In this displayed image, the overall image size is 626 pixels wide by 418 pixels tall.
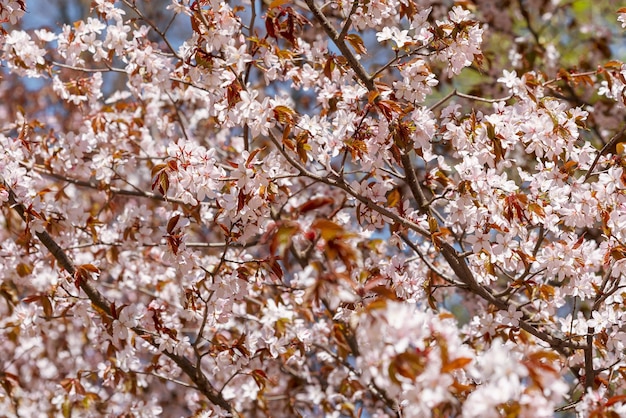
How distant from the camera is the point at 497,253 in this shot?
2164 mm

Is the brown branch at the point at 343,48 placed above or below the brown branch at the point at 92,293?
above

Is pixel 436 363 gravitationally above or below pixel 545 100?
below

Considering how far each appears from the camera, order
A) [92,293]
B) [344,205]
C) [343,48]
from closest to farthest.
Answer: [343,48] → [92,293] → [344,205]

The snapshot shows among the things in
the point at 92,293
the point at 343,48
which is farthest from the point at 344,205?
the point at 92,293

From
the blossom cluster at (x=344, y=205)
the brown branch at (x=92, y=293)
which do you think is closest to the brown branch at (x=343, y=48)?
the blossom cluster at (x=344, y=205)

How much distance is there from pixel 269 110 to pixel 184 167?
1.06 ft

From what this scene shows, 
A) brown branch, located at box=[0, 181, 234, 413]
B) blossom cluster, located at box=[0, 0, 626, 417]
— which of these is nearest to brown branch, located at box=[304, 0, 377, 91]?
blossom cluster, located at box=[0, 0, 626, 417]

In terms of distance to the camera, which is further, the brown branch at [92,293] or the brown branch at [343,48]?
the brown branch at [92,293]

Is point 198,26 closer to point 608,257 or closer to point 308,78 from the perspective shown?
point 308,78

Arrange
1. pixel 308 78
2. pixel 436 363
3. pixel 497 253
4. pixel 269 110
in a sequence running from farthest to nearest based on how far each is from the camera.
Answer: pixel 308 78, pixel 497 253, pixel 269 110, pixel 436 363

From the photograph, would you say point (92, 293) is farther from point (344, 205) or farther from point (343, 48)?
point (343, 48)

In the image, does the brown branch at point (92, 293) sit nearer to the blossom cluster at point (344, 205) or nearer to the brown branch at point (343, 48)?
the blossom cluster at point (344, 205)

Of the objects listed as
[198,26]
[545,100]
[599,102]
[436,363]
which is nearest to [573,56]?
[599,102]

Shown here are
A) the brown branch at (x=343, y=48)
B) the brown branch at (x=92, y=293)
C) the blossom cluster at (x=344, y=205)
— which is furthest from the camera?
the brown branch at (x=92, y=293)
